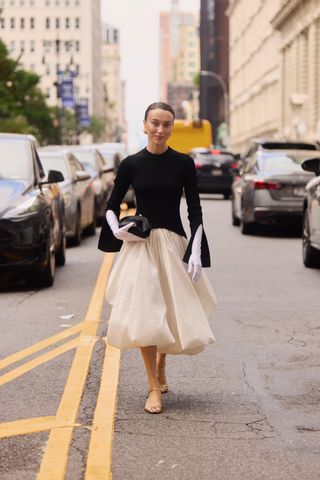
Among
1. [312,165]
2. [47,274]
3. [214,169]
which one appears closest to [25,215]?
[47,274]

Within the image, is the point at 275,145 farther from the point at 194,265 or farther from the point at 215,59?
the point at 215,59

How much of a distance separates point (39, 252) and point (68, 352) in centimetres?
434

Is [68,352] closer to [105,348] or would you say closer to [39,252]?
[105,348]

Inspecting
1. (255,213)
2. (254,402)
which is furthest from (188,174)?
(255,213)

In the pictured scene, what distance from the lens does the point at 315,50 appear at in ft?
199

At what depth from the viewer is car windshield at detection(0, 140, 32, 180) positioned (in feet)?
46.3

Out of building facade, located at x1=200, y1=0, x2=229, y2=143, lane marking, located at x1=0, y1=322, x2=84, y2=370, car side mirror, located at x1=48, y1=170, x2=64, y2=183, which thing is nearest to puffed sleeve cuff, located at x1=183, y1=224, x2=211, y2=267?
lane marking, located at x1=0, y1=322, x2=84, y2=370

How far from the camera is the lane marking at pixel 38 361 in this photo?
7.69 meters

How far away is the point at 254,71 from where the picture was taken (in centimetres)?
9219

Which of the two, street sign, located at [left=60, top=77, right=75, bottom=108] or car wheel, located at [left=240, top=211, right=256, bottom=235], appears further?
street sign, located at [left=60, top=77, right=75, bottom=108]

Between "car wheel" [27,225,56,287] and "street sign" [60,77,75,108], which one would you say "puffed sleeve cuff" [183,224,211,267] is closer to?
"car wheel" [27,225,56,287]

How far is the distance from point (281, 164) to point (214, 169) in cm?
1662

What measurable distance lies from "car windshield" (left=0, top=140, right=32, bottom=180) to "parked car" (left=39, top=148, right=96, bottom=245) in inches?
158

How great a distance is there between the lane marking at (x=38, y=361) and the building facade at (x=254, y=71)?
217 feet
